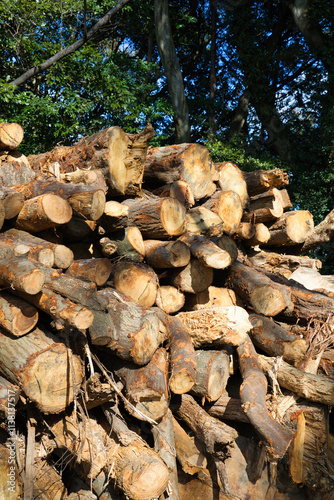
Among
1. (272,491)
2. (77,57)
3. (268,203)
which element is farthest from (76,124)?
(272,491)

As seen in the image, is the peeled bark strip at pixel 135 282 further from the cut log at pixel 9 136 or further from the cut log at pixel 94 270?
the cut log at pixel 9 136

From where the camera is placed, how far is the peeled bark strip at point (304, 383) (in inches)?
125

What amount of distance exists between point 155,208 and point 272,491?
2.32 meters

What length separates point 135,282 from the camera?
3.30m

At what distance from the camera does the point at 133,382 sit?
2746 mm

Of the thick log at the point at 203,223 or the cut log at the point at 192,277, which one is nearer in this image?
the cut log at the point at 192,277

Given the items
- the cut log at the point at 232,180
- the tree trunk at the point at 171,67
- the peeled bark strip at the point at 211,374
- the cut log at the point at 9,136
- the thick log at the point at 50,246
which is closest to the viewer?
the thick log at the point at 50,246

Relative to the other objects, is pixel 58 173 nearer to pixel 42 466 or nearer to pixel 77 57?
pixel 42 466

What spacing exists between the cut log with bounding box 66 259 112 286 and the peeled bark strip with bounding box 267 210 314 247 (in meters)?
2.65

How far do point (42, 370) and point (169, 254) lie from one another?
135 centimetres

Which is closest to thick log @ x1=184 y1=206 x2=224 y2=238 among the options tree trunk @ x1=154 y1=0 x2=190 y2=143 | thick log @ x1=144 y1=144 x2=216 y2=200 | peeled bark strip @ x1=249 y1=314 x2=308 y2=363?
thick log @ x1=144 y1=144 x2=216 y2=200

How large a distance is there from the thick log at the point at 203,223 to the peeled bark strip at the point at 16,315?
1.76m

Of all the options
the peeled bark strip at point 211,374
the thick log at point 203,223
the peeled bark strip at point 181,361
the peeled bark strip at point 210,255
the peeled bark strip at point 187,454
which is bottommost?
the peeled bark strip at point 187,454

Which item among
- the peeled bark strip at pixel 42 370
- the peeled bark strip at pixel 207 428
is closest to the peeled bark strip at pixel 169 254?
the peeled bark strip at pixel 207 428
